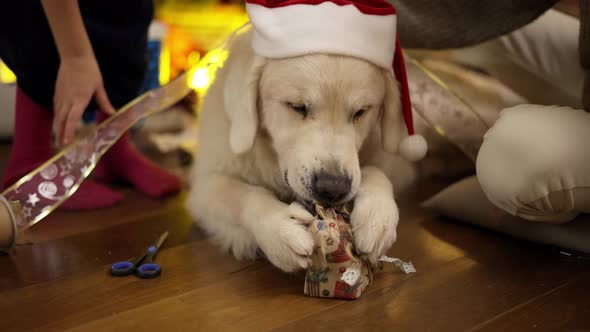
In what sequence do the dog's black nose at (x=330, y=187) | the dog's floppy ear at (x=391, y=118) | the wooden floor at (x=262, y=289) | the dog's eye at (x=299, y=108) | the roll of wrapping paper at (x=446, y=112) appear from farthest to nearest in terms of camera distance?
1. the roll of wrapping paper at (x=446, y=112)
2. the dog's floppy ear at (x=391, y=118)
3. the dog's eye at (x=299, y=108)
4. the dog's black nose at (x=330, y=187)
5. the wooden floor at (x=262, y=289)

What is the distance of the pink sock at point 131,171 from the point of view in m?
1.82

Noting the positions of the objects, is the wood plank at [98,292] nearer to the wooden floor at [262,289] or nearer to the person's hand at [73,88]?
the wooden floor at [262,289]

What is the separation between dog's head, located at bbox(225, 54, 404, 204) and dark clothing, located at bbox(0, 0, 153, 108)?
0.54 meters

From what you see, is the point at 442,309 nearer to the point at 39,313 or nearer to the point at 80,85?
the point at 39,313

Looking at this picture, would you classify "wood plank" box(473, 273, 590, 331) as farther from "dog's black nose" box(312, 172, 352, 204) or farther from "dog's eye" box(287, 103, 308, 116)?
"dog's eye" box(287, 103, 308, 116)

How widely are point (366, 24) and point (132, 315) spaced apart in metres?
0.79

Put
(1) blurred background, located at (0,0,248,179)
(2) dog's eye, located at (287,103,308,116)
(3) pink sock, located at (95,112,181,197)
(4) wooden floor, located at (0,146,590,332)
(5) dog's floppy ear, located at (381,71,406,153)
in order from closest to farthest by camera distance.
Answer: (4) wooden floor, located at (0,146,590,332), (2) dog's eye, located at (287,103,308,116), (5) dog's floppy ear, located at (381,71,406,153), (3) pink sock, located at (95,112,181,197), (1) blurred background, located at (0,0,248,179)

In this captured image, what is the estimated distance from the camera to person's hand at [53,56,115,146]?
1.49m

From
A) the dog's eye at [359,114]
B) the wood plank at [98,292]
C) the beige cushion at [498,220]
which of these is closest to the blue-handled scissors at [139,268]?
the wood plank at [98,292]

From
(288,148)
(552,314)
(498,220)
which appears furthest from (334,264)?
(498,220)

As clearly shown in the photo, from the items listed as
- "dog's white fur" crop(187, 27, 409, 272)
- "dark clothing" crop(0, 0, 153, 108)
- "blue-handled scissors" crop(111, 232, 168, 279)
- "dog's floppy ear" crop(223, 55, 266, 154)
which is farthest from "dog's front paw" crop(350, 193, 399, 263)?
"dark clothing" crop(0, 0, 153, 108)

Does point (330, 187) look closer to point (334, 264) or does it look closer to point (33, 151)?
point (334, 264)

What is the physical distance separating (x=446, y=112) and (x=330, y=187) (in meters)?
0.68

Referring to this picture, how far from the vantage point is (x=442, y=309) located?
107 cm
